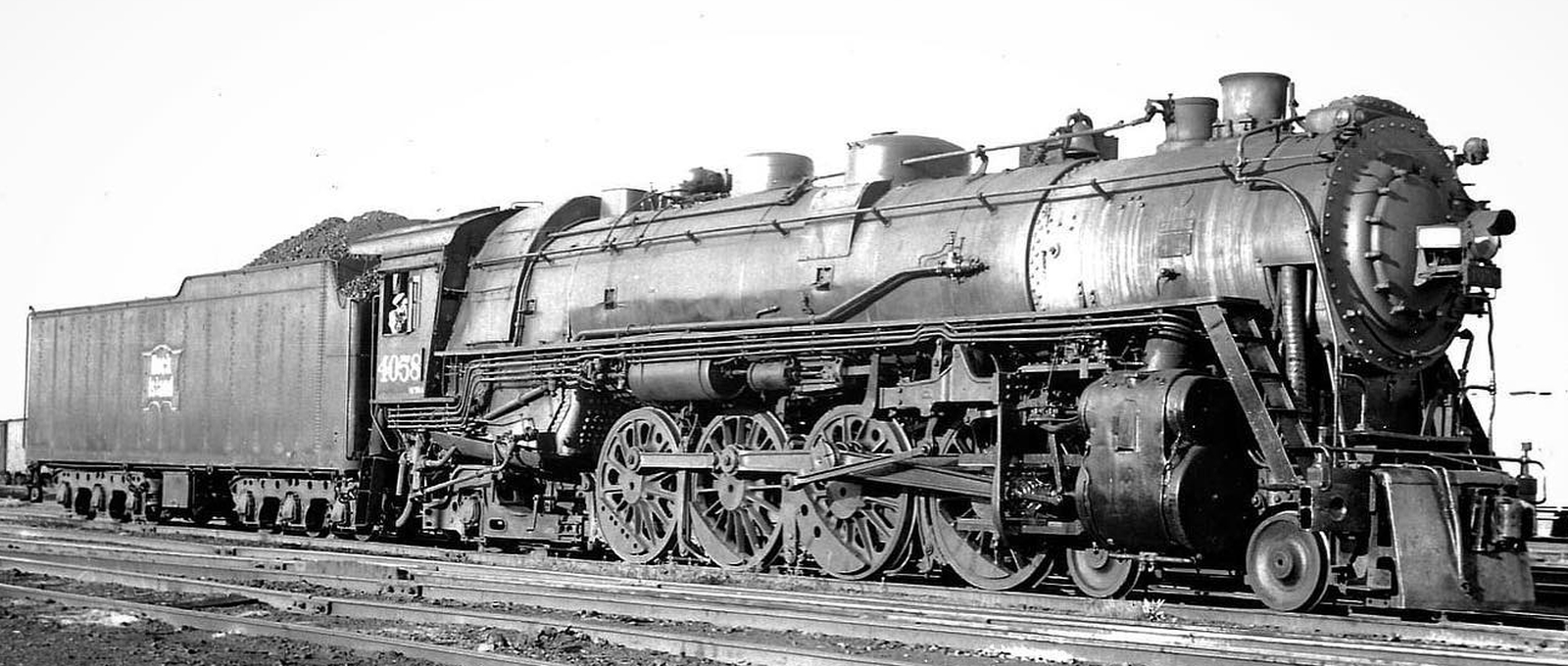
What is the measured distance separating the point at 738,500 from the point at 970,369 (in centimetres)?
298

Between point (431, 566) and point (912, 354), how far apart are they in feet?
16.4

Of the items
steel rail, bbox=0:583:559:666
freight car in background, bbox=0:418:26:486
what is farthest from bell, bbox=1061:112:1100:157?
freight car in background, bbox=0:418:26:486

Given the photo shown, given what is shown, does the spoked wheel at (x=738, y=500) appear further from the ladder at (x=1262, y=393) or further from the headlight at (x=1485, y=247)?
the headlight at (x=1485, y=247)

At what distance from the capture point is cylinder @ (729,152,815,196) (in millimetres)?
15875

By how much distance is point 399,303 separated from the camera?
18531 millimetres

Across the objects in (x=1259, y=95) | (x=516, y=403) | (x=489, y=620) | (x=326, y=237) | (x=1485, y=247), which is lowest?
(x=489, y=620)

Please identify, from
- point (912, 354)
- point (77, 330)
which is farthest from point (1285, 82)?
point (77, 330)

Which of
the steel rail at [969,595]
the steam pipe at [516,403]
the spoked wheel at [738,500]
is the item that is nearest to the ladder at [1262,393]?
the steel rail at [969,595]

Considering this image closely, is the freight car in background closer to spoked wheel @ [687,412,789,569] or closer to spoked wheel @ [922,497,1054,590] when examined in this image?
spoked wheel @ [687,412,789,569]

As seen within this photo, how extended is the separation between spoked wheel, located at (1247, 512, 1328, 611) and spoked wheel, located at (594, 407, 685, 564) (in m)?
5.77

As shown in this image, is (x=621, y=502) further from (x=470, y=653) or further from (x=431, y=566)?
(x=470, y=653)

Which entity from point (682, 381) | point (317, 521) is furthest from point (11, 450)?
point (682, 381)

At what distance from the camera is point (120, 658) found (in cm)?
938

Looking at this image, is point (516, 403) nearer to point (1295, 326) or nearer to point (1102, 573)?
point (1102, 573)
